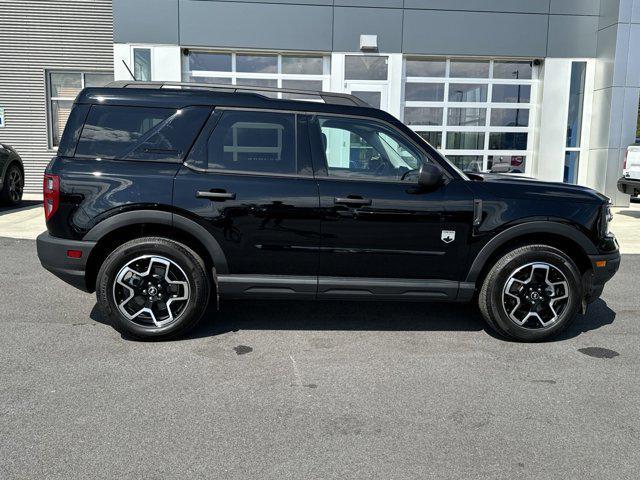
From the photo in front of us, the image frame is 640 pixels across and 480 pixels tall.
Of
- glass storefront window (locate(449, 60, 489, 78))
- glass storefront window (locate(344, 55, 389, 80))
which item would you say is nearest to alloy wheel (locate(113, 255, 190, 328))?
glass storefront window (locate(344, 55, 389, 80))

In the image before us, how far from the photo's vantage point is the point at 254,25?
40.5 ft

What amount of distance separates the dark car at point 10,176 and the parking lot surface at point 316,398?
6.98 m

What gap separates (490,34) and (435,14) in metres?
1.38

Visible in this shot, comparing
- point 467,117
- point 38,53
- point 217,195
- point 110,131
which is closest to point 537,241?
point 217,195

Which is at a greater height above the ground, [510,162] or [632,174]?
[510,162]

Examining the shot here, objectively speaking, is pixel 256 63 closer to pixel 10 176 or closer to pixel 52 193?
pixel 10 176

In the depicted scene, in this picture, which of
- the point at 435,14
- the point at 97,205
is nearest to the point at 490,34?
the point at 435,14

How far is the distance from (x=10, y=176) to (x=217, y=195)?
9104mm

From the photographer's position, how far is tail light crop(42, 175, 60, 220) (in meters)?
4.10

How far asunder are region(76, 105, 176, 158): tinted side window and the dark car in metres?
7.98

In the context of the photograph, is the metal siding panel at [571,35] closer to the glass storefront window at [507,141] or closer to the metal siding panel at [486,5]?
the metal siding panel at [486,5]

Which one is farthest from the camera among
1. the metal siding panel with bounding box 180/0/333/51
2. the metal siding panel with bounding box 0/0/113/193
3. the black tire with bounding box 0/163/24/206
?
the metal siding panel with bounding box 0/0/113/193

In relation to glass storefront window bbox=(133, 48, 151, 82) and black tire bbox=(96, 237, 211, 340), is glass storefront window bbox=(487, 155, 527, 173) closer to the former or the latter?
glass storefront window bbox=(133, 48, 151, 82)

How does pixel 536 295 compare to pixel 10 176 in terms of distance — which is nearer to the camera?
pixel 536 295
